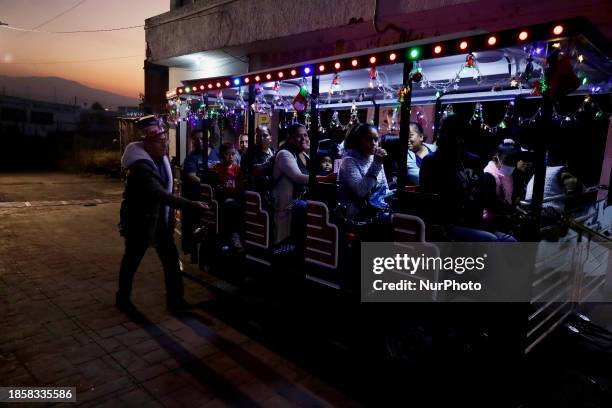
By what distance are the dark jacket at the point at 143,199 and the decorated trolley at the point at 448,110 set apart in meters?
1.18

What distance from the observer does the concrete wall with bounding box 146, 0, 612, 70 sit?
249 inches

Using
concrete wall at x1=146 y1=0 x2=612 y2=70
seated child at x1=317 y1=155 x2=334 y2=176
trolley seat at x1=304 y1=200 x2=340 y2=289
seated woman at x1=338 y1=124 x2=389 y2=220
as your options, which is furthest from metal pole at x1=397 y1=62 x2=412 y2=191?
concrete wall at x1=146 y1=0 x2=612 y2=70

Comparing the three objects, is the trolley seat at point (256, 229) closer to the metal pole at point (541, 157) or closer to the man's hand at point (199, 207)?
the man's hand at point (199, 207)

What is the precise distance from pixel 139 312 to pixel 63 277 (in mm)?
2051

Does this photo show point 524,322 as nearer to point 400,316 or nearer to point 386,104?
point 400,316

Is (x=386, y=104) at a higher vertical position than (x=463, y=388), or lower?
higher

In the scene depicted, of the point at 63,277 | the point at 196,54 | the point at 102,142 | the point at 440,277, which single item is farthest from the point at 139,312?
the point at 102,142

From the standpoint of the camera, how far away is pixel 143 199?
190 inches

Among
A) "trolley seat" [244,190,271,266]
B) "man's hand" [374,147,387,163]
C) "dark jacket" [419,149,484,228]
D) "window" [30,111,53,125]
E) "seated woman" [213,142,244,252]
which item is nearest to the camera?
"dark jacket" [419,149,484,228]

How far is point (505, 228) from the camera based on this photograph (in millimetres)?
4547

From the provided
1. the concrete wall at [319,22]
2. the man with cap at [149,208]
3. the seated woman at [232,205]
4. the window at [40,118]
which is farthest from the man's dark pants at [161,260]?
the window at [40,118]

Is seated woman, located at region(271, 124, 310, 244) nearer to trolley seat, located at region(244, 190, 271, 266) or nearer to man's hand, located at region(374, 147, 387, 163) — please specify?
trolley seat, located at region(244, 190, 271, 266)

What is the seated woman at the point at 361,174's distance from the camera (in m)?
4.08

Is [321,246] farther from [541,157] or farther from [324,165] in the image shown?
[324,165]
